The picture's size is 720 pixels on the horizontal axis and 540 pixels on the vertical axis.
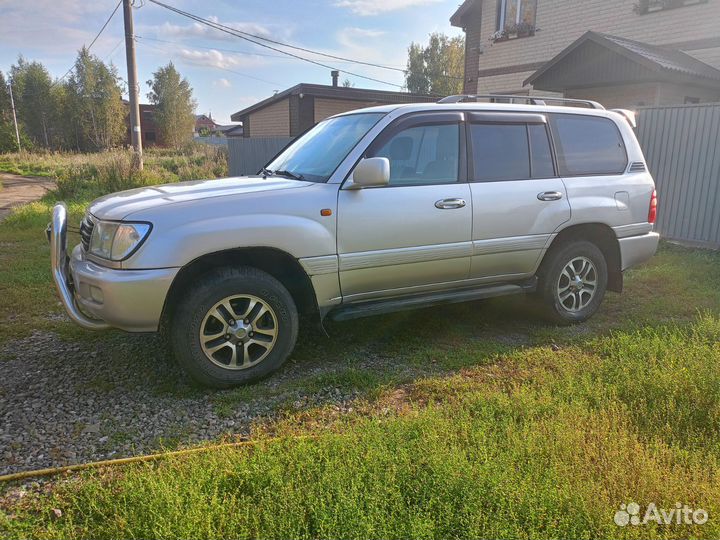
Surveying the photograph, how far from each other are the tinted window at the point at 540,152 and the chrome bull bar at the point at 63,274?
354 cm

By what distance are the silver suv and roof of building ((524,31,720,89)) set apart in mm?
6740

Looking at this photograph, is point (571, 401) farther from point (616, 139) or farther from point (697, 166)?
point (697, 166)

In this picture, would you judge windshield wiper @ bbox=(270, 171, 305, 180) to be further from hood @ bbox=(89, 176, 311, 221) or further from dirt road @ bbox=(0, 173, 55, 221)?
dirt road @ bbox=(0, 173, 55, 221)

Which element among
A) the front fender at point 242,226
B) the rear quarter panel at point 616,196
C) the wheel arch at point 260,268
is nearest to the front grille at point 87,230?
the front fender at point 242,226

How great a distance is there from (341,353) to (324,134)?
1.84m

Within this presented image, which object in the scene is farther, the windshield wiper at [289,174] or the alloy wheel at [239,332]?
the windshield wiper at [289,174]

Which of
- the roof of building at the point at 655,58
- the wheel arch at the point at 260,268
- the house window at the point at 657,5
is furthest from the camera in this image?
the house window at the point at 657,5

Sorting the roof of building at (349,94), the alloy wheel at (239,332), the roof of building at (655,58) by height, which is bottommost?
the alloy wheel at (239,332)

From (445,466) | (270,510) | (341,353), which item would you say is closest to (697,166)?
(341,353)

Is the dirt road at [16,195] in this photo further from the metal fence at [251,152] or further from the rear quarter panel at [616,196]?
the rear quarter panel at [616,196]

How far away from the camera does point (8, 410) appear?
3332mm

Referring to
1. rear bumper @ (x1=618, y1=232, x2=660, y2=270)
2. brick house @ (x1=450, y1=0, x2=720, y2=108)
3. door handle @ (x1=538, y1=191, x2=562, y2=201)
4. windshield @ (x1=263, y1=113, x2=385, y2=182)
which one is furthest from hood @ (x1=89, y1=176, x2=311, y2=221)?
brick house @ (x1=450, y1=0, x2=720, y2=108)

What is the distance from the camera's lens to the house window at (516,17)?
15.8 meters

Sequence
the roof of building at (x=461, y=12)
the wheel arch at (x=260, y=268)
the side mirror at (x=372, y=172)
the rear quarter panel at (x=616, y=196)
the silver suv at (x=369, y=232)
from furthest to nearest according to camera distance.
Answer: the roof of building at (x=461, y=12)
the rear quarter panel at (x=616, y=196)
the side mirror at (x=372, y=172)
the wheel arch at (x=260, y=268)
the silver suv at (x=369, y=232)
